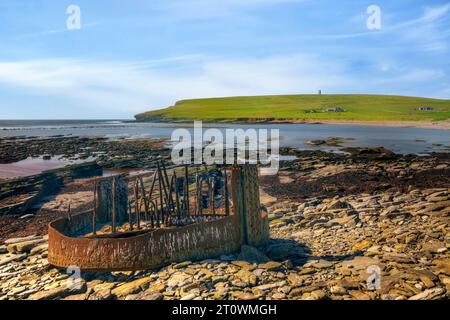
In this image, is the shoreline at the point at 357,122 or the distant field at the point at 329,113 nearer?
the shoreline at the point at 357,122

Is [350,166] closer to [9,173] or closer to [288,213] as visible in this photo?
[288,213]

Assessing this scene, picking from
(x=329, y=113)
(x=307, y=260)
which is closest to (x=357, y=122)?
(x=329, y=113)

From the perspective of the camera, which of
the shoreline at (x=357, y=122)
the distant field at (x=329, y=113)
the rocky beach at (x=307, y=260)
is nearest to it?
the rocky beach at (x=307, y=260)

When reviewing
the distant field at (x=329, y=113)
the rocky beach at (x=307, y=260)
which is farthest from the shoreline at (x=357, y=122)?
the rocky beach at (x=307, y=260)

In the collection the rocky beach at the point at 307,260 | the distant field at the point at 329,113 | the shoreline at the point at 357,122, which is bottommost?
the rocky beach at the point at 307,260

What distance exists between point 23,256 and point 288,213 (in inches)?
355

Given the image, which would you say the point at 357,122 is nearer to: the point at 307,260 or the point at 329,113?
the point at 329,113

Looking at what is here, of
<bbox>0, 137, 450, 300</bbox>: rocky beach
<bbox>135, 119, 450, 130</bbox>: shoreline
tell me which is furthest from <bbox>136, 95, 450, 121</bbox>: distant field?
<bbox>0, 137, 450, 300</bbox>: rocky beach

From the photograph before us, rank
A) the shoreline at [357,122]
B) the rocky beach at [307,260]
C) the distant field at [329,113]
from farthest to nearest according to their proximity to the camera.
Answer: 1. the distant field at [329,113]
2. the shoreline at [357,122]
3. the rocky beach at [307,260]

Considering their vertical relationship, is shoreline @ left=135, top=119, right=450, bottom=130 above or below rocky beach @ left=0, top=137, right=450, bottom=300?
above

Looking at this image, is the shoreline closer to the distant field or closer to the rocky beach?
the distant field

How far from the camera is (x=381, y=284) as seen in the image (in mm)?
7336

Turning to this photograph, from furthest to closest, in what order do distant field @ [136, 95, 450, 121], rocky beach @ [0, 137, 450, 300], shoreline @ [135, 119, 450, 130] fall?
distant field @ [136, 95, 450, 121] → shoreline @ [135, 119, 450, 130] → rocky beach @ [0, 137, 450, 300]

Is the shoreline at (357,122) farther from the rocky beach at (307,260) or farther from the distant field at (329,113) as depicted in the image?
the rocky beach at (307,260)
